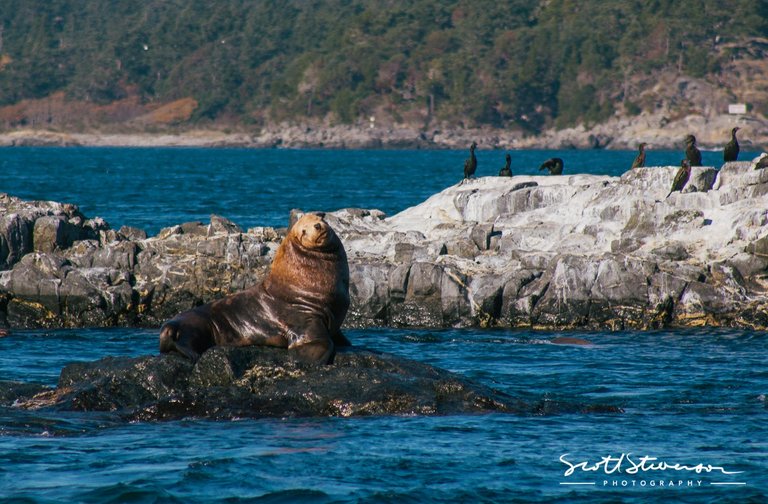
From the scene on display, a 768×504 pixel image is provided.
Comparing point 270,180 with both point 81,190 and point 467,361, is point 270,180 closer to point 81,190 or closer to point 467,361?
point 81,190

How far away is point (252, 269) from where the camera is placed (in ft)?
Answer: 78.0

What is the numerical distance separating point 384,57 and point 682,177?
125534 millimetres

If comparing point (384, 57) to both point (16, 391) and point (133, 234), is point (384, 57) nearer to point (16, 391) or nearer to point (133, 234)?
point (133, 234)

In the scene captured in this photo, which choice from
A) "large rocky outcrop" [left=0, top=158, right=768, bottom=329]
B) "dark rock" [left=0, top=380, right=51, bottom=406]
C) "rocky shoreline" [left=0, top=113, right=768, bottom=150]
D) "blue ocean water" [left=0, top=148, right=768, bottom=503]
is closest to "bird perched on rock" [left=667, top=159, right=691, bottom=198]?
"large rocky outcrop" [left=0, top=158, right=768, bottom=329]

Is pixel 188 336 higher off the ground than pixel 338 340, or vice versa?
pixel 188 336

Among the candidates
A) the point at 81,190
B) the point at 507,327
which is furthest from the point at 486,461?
the point at 81,190

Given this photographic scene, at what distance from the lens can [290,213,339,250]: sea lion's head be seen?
12.7 m

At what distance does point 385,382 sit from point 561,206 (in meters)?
13.3

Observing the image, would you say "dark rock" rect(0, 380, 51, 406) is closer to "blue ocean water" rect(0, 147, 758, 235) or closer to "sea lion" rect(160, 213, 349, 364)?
"sea lion" rect(160, 213, 349, 364)

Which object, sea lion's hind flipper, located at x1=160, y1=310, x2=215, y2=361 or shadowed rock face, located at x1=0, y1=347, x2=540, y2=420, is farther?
sea lion's hind flipper, located at x1=160, y1=310, x2=215, y2=361

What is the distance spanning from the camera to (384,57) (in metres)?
148

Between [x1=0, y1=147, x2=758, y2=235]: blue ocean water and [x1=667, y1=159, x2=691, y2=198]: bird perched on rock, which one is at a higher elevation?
[x1=667, y1=159, x2=691, y2=198]: bird perched on rock

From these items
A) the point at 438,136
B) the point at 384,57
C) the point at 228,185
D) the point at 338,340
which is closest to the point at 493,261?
the point at 338,340

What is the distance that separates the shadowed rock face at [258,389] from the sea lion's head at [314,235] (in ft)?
3.42
